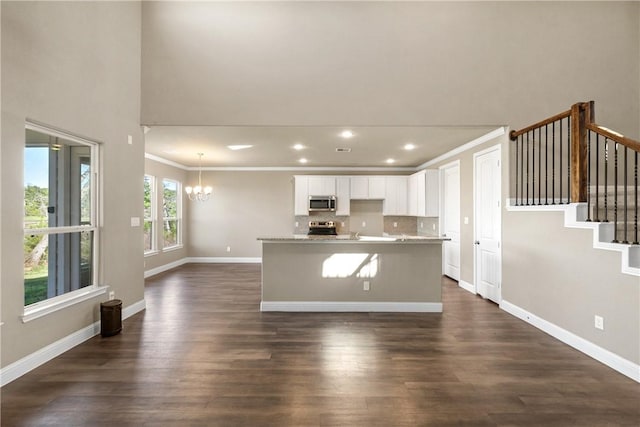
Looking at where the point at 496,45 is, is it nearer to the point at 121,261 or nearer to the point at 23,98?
the point at 23,98

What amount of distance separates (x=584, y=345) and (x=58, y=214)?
542 cm

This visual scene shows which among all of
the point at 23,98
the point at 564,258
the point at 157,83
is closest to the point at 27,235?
the point at 23,98

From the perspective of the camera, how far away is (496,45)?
421 cm

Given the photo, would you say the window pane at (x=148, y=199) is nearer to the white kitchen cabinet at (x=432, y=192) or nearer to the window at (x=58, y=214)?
the window at (x=58, y=214)

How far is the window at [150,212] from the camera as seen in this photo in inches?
269

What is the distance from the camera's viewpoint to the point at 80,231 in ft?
11.0

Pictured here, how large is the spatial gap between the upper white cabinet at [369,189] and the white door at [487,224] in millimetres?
2767

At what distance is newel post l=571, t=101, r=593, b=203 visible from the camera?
10.3ft

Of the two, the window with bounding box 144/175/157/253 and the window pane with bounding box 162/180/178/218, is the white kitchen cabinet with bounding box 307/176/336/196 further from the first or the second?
the window with bounding box 144/175/157/253

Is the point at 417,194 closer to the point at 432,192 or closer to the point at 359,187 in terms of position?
the point at 432,192

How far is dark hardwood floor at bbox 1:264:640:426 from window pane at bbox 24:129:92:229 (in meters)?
1.35

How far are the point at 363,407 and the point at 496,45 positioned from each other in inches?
186

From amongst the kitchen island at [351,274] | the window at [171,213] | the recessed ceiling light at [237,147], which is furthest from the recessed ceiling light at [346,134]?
the window at [171,213]

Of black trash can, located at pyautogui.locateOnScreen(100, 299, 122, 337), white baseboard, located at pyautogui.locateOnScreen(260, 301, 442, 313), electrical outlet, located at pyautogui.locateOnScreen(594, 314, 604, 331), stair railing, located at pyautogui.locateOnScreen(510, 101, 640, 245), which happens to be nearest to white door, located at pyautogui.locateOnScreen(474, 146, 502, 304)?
stair railing, located at pyautogui.locateOnScreen(510, 101, 640, 245)
